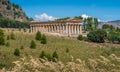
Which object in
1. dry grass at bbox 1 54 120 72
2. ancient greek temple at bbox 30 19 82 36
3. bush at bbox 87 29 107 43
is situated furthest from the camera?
ancient greek temple at bbox 30 19 82 36

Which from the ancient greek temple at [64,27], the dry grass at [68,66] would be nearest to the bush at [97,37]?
the ancient greek temple at [64,27]

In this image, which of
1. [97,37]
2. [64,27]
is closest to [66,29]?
[64,27]

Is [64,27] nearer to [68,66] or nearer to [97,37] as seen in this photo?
[97,37]

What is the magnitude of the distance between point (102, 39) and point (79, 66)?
305 feet

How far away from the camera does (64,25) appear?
12081 centimetres

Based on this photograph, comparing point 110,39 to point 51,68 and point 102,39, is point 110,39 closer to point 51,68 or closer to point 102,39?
point 102,39

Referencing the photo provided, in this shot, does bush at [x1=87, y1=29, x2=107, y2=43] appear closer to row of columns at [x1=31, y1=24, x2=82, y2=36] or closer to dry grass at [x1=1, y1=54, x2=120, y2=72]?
row of columns at [x1=31, y1=24, x2=82, y2=36]

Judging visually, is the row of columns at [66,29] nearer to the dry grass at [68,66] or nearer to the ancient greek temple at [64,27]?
the ancient greek temple at [64,27]

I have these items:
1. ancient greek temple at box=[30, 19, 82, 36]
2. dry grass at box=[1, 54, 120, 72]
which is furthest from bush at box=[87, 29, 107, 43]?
dry grass at box=[1, 54, 120, 72]

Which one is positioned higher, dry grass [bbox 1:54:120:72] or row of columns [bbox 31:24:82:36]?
dry grass [bbox 1:54:120:72]

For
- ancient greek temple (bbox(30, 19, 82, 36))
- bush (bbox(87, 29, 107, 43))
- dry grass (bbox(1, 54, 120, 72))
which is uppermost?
dry grass (bbox(1, 54, 120, 72))

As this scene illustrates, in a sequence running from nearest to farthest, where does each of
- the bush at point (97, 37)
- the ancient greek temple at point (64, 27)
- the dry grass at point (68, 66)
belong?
the dry grass at point (68, 66), the bush at point (97, 37), the ancient greek temple at point (64, 27)

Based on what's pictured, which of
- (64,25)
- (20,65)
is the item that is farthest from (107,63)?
(64,25)

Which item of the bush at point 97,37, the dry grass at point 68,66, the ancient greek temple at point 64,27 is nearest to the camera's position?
the dry grass at point 68,66
